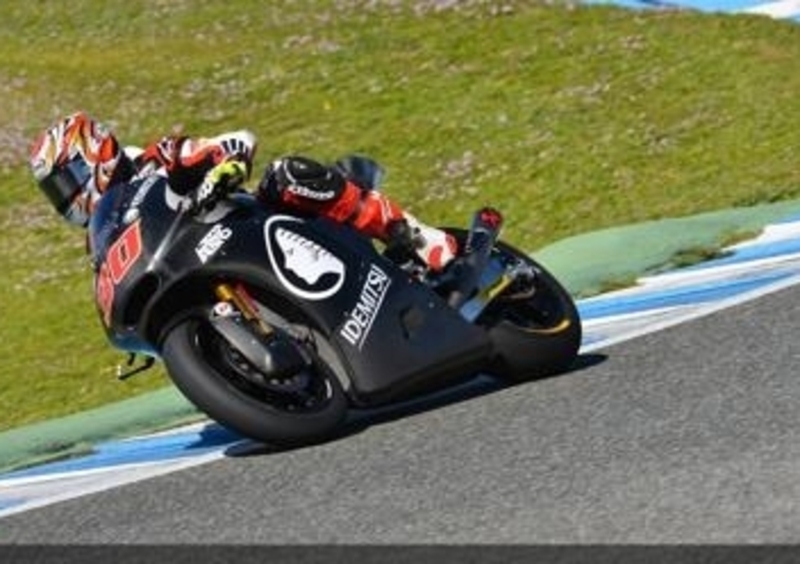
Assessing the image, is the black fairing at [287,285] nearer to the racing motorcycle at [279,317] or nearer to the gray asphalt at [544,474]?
the racing motorcycle at [279,317]

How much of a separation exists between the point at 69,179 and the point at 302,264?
109 centimetres

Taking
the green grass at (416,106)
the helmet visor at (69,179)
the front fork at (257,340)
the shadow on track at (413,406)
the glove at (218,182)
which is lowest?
the green grass at (416,106)

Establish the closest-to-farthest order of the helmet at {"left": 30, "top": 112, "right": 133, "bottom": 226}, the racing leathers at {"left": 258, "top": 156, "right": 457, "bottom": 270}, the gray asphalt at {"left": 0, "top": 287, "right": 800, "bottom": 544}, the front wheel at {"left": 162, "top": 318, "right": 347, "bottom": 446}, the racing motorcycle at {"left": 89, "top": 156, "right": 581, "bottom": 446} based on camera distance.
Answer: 1. the gray asphalt at {"left": 0, "top": 287, "right": 800, "bottom": 544}
2. the front wheel at {"left": 162, "top": 318, "right": 347, "bottom": 446}
3. the racing motorcycle at {"left": 89, "top": 156, "right": 581, "bottom": 446}
4. the racing leathers at {"left": 258, "top": 156, "right": 457, "bottom": 270}
5. the helmet at {"left": 30, "top": 112, "right": 133, "bottom": 226}

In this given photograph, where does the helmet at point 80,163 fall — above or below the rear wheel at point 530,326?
above

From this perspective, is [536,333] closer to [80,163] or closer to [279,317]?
[279,317]

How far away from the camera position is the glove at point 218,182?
784 cm

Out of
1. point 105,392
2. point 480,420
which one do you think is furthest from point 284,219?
point 105,392

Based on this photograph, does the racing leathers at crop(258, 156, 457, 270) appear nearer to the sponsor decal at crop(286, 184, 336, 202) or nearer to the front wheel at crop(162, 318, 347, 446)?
the sponsor decal at crop(286, 184, 336, 202)

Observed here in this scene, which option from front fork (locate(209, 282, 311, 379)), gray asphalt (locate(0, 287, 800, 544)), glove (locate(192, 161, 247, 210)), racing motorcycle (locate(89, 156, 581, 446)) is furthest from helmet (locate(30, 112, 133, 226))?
gray asphalt (locate(0, 287, 800, 544))

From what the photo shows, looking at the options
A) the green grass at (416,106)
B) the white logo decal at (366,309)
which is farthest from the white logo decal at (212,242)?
the green grass at (416,106)

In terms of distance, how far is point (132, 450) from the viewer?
8.76 metres

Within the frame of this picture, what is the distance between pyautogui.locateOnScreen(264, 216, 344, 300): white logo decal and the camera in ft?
25.6

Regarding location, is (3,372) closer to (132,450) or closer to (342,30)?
(132,450)

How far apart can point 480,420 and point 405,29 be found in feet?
44.5
